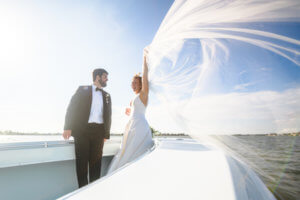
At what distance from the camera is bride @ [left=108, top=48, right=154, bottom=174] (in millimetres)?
2328

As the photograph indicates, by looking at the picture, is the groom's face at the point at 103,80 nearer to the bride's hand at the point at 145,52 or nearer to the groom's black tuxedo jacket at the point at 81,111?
the groom's black tuxedo jacket at the point at 81,111

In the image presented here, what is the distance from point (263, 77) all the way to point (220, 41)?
1.22 feet

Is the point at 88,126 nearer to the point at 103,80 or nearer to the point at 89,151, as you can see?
the point at 89,151

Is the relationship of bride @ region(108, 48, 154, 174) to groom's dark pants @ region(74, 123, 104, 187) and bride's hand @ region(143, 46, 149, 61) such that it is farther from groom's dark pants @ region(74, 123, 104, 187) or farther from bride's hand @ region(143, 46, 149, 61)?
groom's dark pants @ region(74, 123, 104, 187)

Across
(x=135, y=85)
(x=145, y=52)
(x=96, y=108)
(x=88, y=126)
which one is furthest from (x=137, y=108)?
(x=145, y=52)

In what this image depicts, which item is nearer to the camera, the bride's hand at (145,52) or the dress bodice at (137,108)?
the bride's hand at (145,52)

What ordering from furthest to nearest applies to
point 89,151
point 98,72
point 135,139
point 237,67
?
point 98,72, point 135,139, point 89,151, point 237,67

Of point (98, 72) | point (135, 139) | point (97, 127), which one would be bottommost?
point (135, 139)

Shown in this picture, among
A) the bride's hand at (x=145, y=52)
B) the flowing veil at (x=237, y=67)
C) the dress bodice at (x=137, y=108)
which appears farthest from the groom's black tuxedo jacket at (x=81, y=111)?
the flowing veil at (x=237, y=67)

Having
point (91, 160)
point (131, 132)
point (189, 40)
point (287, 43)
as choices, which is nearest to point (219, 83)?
point (287, 43)

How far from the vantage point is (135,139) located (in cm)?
242

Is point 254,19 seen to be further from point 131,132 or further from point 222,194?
point 131,132

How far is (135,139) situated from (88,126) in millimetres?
741

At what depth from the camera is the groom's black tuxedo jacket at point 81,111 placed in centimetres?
218
